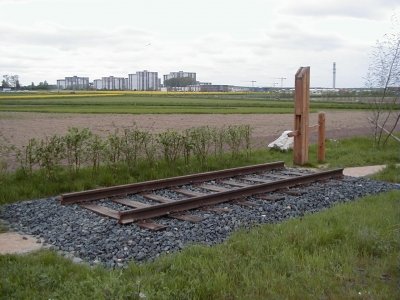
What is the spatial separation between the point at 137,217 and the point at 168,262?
7.60 ft

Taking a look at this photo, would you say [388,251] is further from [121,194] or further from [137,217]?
[121,194]

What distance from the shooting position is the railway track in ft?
26.8

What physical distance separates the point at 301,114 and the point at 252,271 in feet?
32.6

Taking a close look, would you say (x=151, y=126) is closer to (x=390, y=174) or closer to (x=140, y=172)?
(x=140, y=172)

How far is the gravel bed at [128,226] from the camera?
6.55 m

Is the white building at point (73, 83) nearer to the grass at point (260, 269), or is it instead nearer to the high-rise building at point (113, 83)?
the high-rise building at point (113, 83)

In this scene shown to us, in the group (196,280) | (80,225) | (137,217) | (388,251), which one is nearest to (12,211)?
(80,225)

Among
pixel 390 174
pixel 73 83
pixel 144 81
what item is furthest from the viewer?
pixel 73 83

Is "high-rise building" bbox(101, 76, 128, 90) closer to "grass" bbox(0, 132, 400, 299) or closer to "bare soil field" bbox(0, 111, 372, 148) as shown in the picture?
"bare soil field" bbox(0, 111, 372, 148)

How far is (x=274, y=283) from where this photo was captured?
195 inches

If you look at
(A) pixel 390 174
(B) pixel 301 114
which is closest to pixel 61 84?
(B) pixel 301 114

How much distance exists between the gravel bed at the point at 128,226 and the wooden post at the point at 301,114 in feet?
14.0

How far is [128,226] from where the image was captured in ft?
25.0

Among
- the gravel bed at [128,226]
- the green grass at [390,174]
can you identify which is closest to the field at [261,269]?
the gravel bed at [128,226]
